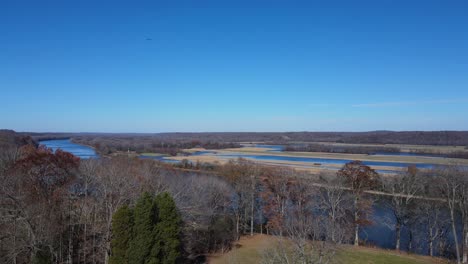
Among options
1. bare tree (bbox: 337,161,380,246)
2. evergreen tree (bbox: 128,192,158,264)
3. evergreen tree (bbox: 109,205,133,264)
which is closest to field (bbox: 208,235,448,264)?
bare tree (bbox: 337,161,380,246)

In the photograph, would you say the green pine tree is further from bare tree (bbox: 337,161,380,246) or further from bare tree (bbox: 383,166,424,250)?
bare tree (bbox: 383,166,424,250)

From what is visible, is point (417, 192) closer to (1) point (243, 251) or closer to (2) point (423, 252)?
(2) point (423, 252)

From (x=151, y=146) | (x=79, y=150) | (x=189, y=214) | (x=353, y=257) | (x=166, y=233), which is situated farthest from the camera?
(x=151, y=146)

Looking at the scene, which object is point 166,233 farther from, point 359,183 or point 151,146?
point 151,146

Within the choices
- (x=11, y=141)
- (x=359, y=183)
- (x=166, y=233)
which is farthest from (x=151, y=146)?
(x=166, y=233)

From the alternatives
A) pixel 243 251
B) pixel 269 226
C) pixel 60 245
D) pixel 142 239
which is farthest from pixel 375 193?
pixel 60 245

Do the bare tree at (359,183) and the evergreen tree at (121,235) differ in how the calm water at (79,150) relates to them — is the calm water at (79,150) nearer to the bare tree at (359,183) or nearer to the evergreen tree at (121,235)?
the evergreen tree at (121,235)
